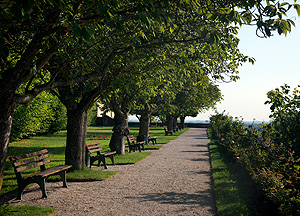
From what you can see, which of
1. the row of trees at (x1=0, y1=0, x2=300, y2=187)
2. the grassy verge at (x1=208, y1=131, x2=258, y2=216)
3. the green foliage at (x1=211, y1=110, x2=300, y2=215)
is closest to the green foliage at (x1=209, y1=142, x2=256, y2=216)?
the grassy verge at (x1=208, y1=131, x2=258, y2=216)

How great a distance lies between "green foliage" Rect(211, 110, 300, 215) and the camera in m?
5.48

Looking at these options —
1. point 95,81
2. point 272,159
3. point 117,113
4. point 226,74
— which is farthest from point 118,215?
point 117,113

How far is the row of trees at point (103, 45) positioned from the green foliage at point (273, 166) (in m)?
2.59

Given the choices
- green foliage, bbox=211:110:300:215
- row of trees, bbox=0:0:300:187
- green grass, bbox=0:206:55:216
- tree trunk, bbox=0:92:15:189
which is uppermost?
row of trees, bbox=0:0:300:187

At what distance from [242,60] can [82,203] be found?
799 centimetres

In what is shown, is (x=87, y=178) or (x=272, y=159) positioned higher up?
(x=272, y=159)

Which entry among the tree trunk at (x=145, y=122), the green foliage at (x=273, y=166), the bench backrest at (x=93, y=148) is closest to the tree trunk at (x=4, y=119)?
the green foliage at (x=273, y=166)

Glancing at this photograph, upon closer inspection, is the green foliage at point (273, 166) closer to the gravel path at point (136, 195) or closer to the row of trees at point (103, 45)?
the gravel path at point (136, 195)

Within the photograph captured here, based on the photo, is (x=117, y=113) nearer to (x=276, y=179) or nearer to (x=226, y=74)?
(x=226, y=74)

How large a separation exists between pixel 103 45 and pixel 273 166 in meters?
5.41

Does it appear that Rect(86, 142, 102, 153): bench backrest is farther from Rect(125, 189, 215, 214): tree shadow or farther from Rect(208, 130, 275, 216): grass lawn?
Rect(208, 130, 275, 216): grass lawn

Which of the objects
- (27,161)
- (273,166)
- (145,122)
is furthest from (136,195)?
(145,122)

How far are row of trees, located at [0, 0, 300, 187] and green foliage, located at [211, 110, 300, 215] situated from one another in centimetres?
259

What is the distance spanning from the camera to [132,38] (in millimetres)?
7934
